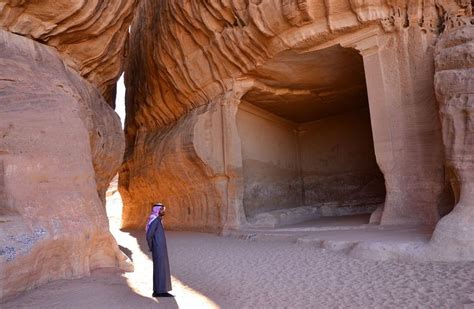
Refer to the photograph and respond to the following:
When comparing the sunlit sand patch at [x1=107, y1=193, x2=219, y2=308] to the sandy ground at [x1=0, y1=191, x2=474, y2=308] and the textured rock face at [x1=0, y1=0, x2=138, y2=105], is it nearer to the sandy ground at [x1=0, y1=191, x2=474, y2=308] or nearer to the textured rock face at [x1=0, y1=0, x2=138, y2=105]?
the sandy ground at [x1=0, y1=191, x2=474, y2=308]

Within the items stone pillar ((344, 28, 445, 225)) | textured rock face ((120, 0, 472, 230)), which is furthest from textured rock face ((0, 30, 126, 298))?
stone pillar ((344, 28, 445, 225))

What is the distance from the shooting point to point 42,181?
4207 mm

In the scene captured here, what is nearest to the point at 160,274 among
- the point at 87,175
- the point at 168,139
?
the point at 87,175

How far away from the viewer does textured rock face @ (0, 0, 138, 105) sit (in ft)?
17.3

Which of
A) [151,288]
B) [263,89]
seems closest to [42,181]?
[151,288]

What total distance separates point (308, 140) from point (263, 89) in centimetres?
355

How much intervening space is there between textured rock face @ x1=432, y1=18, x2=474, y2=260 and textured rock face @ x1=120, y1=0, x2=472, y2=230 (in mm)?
1074

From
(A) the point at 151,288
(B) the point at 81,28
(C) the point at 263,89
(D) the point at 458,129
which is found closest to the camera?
(A) the point at 151,288

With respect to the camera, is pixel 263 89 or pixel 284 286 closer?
pixel 284 286

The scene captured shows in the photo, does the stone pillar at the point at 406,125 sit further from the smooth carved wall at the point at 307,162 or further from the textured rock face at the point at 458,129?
the smooth carved wall at the point at 307,162

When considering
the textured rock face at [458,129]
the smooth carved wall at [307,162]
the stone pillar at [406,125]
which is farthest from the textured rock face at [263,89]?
the textured rock face at [458,129]

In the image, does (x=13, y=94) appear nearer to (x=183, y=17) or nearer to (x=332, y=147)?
(x=183, y=17)

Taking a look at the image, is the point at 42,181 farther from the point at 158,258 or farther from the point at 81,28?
the point at 81,28

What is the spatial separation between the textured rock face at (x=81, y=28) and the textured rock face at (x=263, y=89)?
210 cm
